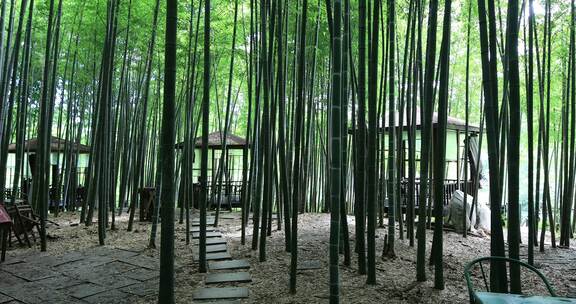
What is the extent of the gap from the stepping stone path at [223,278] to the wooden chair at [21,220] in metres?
2.10

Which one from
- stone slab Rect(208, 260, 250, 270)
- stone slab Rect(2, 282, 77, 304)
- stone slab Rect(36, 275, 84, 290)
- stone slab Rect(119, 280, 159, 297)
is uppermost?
stone slab Rect(208, 260, 250, 270)

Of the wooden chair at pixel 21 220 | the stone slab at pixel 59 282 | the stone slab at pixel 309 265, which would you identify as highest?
the wooden chair at pixel 21 220

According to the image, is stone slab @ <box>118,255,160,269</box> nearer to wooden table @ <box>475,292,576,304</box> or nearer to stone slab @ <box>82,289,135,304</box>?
stone slab @ <box>82,289,135,304</box>

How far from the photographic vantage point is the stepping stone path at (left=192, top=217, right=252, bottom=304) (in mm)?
2865

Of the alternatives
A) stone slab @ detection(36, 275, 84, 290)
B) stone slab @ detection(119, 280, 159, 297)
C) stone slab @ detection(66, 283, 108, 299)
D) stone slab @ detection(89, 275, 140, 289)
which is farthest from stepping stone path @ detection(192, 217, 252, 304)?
stone slab @ detection(36, 275, 84, 290)

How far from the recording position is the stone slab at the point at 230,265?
12.1 ft

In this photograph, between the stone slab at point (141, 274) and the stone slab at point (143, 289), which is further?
the stone slab at point (141, 274)

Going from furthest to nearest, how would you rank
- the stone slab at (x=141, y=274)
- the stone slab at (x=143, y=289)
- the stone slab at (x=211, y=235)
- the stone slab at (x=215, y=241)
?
the stone slab at (x=211, y=235) < the stone slab at (x=215, y=241) < the stone slab at (x=141, y=274) < the stone slab at (x=143, y=289)

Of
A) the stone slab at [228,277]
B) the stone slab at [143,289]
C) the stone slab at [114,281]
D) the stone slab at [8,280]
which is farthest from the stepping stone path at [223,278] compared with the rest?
the stone slab at [8,280]

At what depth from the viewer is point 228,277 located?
3.34 meters

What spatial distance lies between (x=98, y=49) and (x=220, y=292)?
212 inches

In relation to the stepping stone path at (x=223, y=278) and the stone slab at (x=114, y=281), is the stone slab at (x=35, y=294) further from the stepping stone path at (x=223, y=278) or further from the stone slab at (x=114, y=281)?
the stepping stone path at (x=223, y=278)

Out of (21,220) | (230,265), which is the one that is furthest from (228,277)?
(21,220)

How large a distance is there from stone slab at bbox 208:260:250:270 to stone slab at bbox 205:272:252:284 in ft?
0.62
